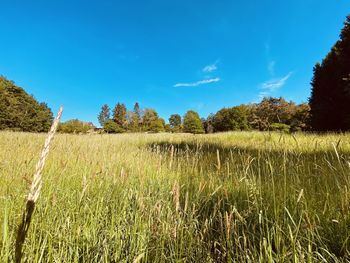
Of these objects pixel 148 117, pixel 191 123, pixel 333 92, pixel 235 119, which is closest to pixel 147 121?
pixel 148 117

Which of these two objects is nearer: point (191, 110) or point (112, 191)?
point (112, 191)

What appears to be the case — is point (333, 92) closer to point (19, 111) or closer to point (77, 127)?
point (77, 127)

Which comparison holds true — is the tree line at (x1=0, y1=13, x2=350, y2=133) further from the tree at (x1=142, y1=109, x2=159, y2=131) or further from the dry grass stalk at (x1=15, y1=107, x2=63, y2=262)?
the dry grass stalk at (x1=15, y1=107, x2=63, y2=262)

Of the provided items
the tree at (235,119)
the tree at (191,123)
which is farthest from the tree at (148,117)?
the tree at (235,119)

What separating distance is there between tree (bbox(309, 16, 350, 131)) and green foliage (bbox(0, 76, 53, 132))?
1312 inches

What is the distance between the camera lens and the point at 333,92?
17.8m

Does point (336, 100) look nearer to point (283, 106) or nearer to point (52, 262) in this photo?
point (52, 262)

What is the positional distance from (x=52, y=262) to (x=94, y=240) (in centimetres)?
24

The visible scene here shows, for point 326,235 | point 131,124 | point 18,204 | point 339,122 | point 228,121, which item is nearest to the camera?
point 326,235

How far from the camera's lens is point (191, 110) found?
198 feet

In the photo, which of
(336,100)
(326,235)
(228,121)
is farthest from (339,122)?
(228,121)

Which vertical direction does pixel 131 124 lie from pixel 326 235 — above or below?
above

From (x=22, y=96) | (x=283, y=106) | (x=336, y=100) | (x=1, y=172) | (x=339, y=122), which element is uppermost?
(x=22, y=96)

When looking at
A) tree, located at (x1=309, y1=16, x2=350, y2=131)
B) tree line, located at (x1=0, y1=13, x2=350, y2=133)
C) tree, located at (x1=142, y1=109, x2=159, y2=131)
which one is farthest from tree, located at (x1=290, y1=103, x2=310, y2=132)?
tree, located at (x1=142, y1=109, x2=159, y2=131)
